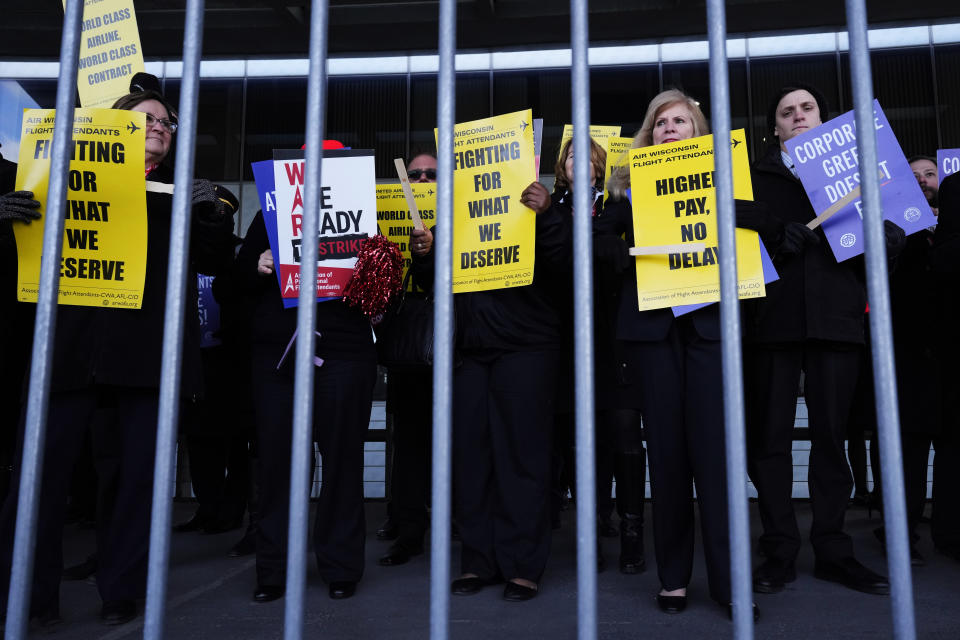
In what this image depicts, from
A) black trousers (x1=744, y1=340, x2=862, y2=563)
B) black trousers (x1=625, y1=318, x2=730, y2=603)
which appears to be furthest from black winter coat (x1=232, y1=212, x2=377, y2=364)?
black trousers (x1=744, y1=340, x2=862, y2=563)

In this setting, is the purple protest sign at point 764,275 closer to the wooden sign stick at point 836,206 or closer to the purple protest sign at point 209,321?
the wooden sign stick at point 836,206

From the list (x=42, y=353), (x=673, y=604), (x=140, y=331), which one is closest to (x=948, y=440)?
(x=673, y=604)

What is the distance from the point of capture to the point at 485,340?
3027 mm

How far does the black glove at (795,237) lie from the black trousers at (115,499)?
2259 millimetres

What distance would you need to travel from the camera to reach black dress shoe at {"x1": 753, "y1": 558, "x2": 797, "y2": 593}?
9.18 feet

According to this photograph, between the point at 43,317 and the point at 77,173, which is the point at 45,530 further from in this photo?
the point at 43,317

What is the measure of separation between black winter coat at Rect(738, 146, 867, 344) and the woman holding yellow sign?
36cm

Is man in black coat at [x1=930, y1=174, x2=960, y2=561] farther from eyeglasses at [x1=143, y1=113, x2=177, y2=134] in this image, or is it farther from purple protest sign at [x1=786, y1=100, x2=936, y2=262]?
eyeglasses at [x1=143, y1=113, x2=177, y2=134]

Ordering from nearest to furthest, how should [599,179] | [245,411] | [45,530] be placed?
[45,530] < [599,179] < [245,411]

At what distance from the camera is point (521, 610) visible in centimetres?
264

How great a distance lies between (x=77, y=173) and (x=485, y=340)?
4.95ft

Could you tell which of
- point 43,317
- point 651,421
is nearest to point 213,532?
point 651,421

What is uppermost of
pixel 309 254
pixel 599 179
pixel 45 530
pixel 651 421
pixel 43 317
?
pixel 599 179

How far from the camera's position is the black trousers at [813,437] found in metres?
2.93
